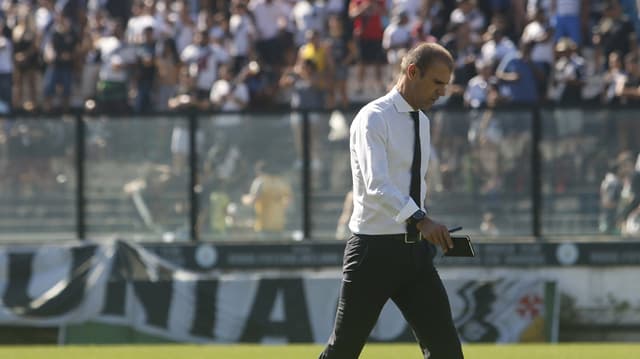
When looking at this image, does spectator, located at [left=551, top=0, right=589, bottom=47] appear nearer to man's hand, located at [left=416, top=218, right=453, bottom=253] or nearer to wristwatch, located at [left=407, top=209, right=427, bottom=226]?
wristwatch, located at [left=407, top=209, right=427, bottom=226]

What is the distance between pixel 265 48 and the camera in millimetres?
18953

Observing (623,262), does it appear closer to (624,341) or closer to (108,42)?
(624,341)

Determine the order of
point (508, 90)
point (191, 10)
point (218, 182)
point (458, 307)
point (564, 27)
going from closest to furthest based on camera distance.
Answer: point (458, 307), point (218, 182), point (508, 90), point (564, 27), point (191, 10)

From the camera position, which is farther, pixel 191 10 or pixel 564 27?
pixel 191 10

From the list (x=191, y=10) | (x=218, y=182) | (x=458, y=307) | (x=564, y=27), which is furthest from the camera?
(x=191, y=10)

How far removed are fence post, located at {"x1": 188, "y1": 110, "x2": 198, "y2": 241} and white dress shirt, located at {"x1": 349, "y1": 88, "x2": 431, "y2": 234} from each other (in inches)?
328

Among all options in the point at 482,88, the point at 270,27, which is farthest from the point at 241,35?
the point at 482,88

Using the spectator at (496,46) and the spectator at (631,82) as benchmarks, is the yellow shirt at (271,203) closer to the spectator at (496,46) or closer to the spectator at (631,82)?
the spectator at (496,46)

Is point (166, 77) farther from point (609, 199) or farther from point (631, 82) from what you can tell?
point (609, 199)

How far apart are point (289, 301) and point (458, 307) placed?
1.77 meters

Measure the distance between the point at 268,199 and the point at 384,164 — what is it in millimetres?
8562

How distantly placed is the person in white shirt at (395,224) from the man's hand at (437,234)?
18 centimetres

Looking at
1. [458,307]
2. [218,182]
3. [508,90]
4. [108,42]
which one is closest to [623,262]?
[458,307]

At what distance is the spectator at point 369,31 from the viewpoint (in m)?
18.7
